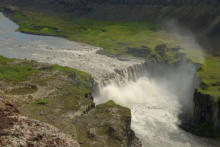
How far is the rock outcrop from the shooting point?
18047 mm

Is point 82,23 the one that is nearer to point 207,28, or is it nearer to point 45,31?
point 45,31

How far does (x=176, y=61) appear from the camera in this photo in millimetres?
74875

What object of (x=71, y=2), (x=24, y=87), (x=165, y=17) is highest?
(x=71, y=2)

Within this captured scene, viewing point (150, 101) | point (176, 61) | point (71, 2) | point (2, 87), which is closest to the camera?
point (2, 87)

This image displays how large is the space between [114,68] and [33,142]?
1964 inches

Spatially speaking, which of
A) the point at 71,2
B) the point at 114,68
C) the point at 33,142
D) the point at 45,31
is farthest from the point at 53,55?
the point at 71,2

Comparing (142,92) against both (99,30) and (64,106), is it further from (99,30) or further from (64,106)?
(99,30)

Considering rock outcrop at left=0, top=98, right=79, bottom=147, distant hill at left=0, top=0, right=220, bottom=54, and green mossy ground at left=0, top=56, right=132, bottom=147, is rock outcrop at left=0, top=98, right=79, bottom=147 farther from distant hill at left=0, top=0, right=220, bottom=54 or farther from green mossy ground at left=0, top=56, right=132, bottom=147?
distant hill at left=0, top=0, right=220, bottom=54

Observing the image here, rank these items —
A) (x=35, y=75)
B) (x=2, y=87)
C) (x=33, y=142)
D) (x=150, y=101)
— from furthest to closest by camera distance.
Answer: (x=150, y=101)
(x=35, y=75)
(x=2, y=87)
(x=33, y=142)

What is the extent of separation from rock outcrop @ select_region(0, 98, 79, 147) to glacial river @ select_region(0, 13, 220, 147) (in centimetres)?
2292

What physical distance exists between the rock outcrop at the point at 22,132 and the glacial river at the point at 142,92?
22.9 metres

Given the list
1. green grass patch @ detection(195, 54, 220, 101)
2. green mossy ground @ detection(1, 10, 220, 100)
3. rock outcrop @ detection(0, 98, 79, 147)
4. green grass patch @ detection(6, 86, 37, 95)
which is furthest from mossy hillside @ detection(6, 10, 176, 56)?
rock outcrop @ detection(0, 98, 79, 147)

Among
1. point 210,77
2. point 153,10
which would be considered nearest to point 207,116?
point 210,77

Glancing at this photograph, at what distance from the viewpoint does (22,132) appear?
19.0m
